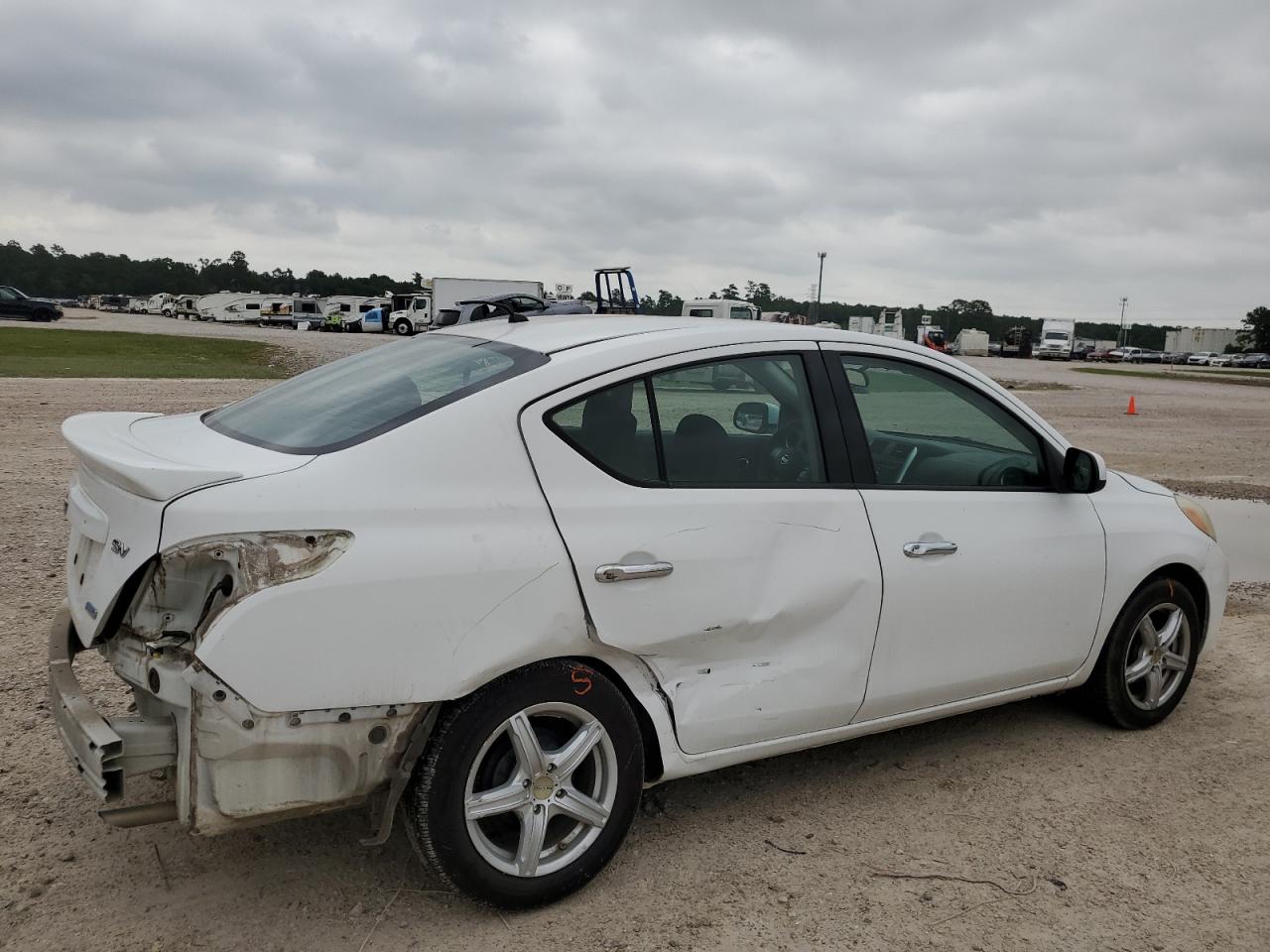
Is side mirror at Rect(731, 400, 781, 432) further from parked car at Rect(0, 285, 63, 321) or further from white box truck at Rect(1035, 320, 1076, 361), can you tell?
white box truck at Rect(1035, 320, 1076, 361)

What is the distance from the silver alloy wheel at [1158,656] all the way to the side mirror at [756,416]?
1906 millimetres

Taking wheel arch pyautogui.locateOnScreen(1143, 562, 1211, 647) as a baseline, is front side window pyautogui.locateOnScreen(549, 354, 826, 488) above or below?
above

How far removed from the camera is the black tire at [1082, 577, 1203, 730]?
4270 millimetres

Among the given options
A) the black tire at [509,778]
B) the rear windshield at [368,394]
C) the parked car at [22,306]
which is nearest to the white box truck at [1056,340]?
the parked car at [22,306]

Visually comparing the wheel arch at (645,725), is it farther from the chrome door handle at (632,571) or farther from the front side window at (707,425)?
the front side window at (707,425)

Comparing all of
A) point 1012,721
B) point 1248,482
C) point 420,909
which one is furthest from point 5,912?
point 1248,482

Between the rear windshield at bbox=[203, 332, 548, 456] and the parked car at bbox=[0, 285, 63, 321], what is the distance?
52217 mm

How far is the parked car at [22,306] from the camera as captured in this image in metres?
48.1

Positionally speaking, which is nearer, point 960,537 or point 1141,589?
point 960,537

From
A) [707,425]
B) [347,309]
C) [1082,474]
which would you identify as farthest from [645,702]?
[347,309]

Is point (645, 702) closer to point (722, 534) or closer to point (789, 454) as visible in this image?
point (722, 534)

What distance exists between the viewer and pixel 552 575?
2.86 metres

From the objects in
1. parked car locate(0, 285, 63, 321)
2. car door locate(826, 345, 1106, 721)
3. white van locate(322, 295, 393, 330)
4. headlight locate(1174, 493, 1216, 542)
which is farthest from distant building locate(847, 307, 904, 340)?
car door locate(826, 345, 1106, 721)

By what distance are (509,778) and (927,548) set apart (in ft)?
5.16
